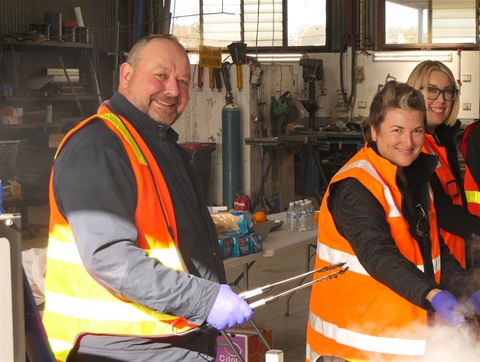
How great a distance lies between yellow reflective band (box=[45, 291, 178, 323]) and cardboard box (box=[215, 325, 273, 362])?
87.6 inches

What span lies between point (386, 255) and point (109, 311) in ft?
2.79

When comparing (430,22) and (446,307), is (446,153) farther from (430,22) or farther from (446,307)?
(430,22)

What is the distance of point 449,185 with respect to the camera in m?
3.48

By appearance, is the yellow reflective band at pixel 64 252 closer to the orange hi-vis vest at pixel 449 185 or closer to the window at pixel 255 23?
the orange hi-vis vest at pixel 449 185

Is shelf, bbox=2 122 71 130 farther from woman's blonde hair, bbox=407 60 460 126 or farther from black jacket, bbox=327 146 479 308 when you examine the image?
black jacket, bbox=327 146 479 308

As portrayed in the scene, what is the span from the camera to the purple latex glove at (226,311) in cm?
199

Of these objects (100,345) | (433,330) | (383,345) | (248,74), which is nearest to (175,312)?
(100,345)

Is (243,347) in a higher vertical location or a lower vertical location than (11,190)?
lower

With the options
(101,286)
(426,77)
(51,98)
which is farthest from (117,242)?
(51,98)

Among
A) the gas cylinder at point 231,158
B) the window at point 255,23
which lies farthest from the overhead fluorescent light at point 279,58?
the gas cylinder at point 231,158

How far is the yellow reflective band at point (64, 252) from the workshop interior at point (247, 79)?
16.1 feet

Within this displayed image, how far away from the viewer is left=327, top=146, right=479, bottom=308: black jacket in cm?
239

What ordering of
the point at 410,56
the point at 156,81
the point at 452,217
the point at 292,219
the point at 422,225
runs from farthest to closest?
1. the point at 410,56
2. the point at 292,219
3. the point at 452,217
4. the point at 422,225
5. the point at 156,81

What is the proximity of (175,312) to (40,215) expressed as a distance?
28.1 feet
